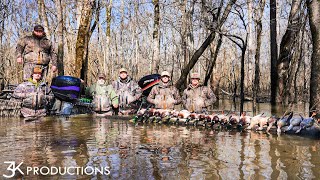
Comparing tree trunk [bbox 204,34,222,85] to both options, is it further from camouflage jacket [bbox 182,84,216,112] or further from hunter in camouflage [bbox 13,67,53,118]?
hunter in camouflage [bbox 13,67,53,118]

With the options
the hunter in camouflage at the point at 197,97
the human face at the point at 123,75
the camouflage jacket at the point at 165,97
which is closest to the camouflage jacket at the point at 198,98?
the hunter in camouflage at the point at 197,97

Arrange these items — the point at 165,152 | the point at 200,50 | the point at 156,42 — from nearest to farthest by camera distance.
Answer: the point at 165,152 < the point at 156,42 < the point at 200,50

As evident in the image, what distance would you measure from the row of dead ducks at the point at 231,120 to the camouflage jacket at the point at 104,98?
58.8 inches

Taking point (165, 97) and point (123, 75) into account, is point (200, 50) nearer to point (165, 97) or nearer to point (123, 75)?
point (123, 75)


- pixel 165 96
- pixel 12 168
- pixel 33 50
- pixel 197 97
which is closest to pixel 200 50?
pixel 165 96

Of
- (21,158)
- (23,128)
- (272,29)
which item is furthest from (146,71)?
(21,158)

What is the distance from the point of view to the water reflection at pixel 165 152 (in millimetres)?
4180

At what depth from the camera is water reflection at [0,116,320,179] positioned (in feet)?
13.7

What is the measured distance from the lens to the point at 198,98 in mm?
9797

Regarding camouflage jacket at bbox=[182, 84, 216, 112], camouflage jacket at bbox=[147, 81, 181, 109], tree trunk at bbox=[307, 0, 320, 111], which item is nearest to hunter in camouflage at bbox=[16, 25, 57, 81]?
camouflage jacket at bbox=[147, 81, 181, 109]

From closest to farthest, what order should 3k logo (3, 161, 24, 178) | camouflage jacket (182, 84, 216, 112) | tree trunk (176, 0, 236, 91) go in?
1. 3k logo (3, 161, 24, 178)
2. camouflage jacket (182, 84, 216, 112)
3. tree trunk (176, 0, 236, 91)

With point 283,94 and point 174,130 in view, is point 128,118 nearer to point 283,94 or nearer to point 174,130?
point 174,130

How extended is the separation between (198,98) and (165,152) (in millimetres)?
4681

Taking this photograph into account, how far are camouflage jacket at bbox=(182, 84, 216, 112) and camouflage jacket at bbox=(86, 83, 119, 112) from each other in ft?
6.88
